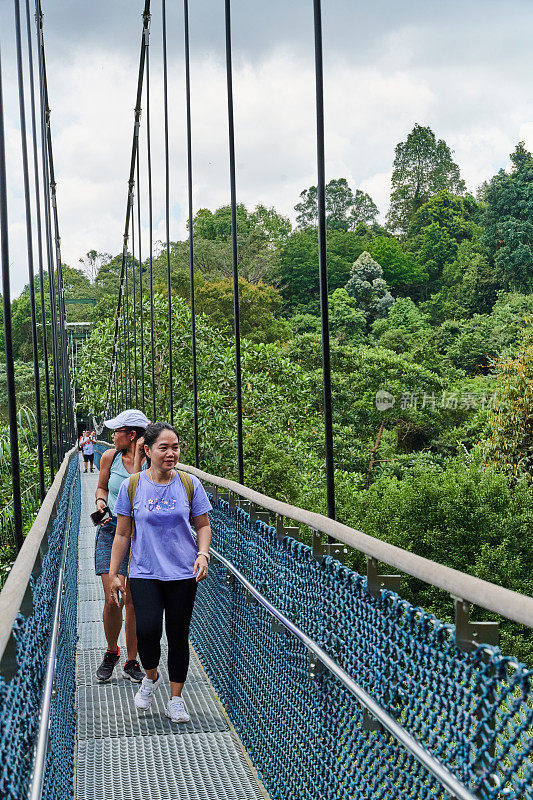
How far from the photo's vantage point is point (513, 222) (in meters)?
43.8

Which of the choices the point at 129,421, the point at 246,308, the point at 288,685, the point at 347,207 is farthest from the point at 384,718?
the point at 347,207

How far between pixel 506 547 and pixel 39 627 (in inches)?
687

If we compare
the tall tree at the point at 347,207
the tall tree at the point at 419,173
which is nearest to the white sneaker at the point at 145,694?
the tall tree at the point at 347,207

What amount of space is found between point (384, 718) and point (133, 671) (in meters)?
2.34

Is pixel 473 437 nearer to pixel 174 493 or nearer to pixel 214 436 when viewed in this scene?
pixel 214 436

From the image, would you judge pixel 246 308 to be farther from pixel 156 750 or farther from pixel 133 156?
pixel 156 750

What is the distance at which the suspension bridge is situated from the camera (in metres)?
1.46

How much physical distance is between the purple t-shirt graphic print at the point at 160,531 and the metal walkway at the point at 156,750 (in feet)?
1.82

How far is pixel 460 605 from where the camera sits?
1486 millimetres

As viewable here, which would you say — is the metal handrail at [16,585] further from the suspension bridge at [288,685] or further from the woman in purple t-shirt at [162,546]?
the woman in purple t-shirt at [162,546]

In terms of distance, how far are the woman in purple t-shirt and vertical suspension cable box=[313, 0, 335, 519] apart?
51 cm

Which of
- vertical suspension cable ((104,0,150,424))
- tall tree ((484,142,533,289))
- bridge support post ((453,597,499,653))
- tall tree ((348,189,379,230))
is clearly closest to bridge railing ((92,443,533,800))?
bridge support post ((453,597,499,653))

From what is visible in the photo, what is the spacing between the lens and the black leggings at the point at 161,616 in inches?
128

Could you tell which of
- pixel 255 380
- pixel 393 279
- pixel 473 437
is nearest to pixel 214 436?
pixel 255 380
